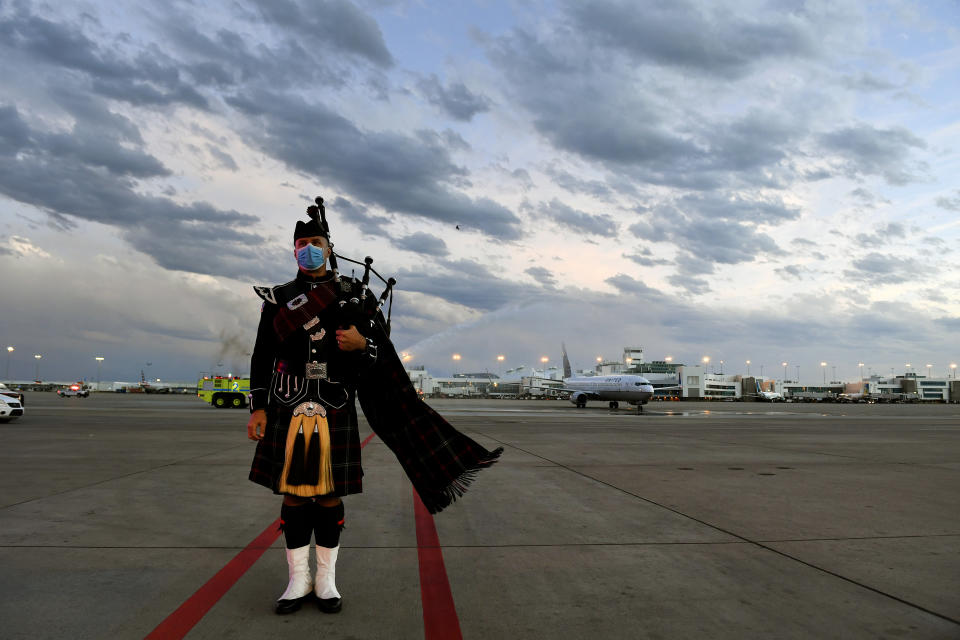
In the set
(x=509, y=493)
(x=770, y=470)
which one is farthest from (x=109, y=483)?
(x=770, y=470)

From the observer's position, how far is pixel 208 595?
3432mm

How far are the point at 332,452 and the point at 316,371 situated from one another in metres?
0.51

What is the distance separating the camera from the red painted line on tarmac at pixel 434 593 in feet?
9.67

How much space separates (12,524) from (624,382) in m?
41.0

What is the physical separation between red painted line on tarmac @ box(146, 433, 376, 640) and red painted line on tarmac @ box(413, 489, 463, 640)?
1244mm

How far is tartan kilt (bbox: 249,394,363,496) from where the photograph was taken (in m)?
3.44

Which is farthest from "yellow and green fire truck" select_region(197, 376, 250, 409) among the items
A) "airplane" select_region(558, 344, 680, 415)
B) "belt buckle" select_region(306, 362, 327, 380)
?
"belt buckle" select_region(306, 362, 327, 380)

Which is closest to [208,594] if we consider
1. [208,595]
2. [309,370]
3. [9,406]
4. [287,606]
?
[208,595]

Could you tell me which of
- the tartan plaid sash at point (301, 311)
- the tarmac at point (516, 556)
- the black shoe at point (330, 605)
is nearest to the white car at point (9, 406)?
the tarmac at point (516, 556)

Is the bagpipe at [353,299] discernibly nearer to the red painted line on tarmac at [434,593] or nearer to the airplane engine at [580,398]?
the red painted line on tarmac at [434,593]

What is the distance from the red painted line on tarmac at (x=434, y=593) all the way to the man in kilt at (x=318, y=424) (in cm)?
48

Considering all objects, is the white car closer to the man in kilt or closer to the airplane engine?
the man in kilt

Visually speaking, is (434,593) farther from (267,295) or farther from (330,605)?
(267,295)

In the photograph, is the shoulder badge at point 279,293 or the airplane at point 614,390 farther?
the airplane at point 614,390
